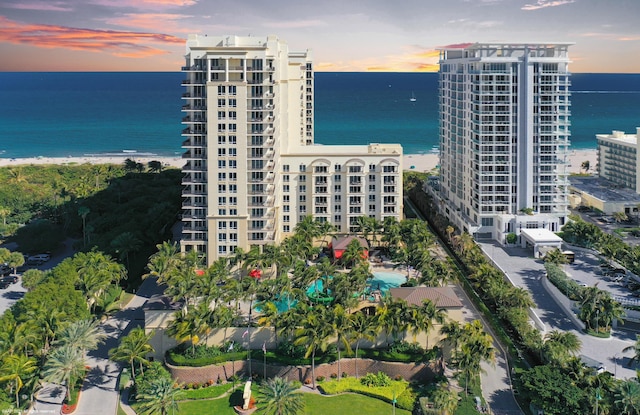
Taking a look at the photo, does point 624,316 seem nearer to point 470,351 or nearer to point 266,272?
point 470,351

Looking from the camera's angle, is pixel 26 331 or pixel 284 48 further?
pixel 284 48

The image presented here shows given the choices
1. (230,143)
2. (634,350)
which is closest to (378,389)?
(634,350)

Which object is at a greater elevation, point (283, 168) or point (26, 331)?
point (283, 168)

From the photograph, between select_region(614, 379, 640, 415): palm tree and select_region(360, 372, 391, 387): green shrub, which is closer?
select_region(614, 379, 640, 415): palm tree

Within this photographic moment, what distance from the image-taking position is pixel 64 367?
43.6 metres

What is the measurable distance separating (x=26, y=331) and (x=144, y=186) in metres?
53.3

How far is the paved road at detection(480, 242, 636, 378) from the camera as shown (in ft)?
158

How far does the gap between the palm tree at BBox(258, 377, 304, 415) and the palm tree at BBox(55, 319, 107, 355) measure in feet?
45.4

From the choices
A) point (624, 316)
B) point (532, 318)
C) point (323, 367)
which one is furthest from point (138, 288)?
point (624, 316)

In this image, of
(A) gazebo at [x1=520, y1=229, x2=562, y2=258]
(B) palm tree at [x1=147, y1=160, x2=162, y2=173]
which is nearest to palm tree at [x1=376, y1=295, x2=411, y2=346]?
(A) gazebo at [x1=520, y1=229, x2=562, y2=258]

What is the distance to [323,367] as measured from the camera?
47.8 m

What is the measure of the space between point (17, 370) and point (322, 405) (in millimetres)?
20953

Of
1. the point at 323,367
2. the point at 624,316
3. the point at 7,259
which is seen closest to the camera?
the point at 323,367

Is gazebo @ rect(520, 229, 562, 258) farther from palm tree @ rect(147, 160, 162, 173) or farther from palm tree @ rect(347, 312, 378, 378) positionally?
palm tree @ rect(147, 160, 162, 173)
